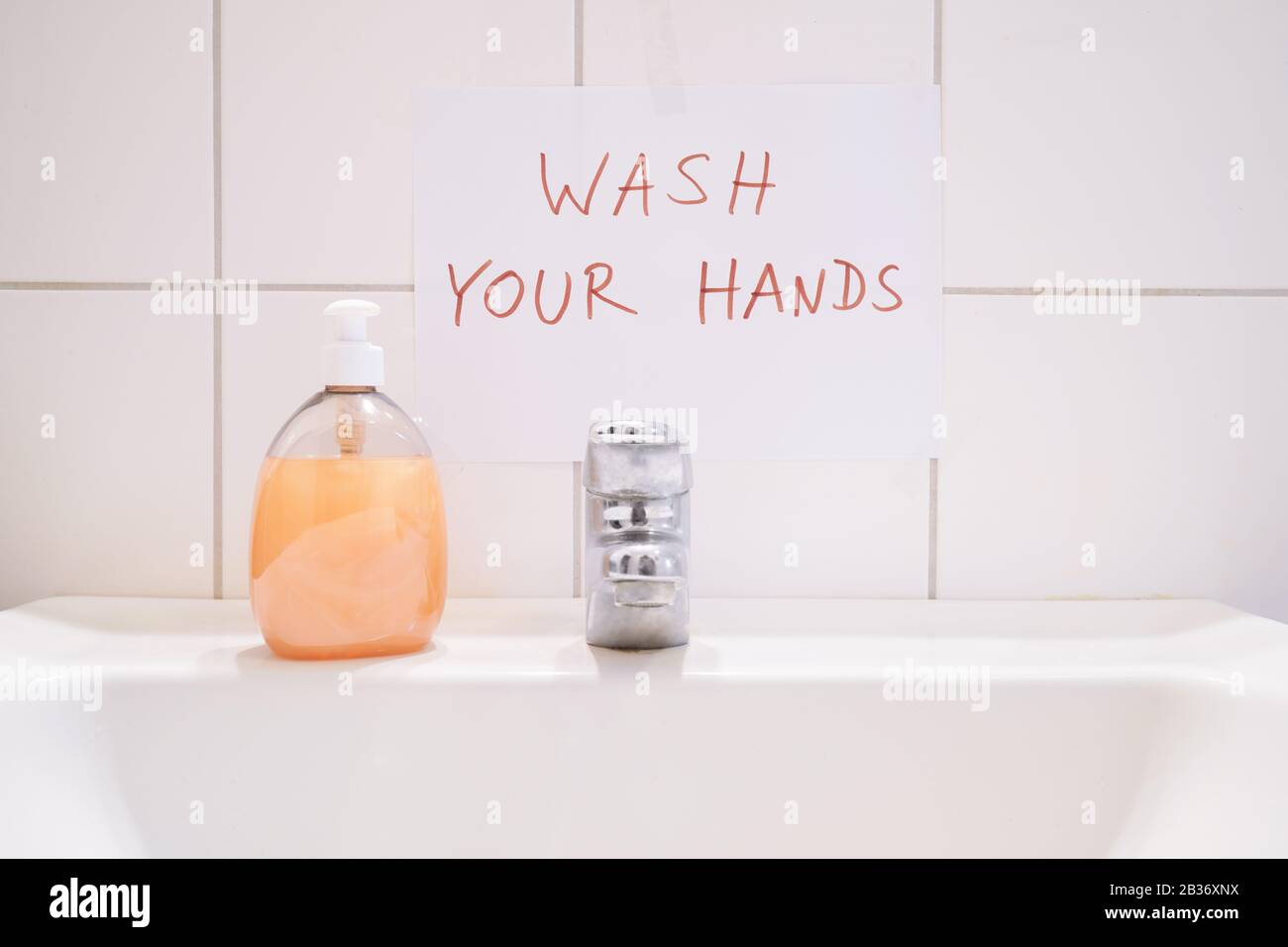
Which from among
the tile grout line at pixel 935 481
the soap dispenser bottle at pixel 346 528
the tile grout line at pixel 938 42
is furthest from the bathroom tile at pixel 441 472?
the tile grout line at pixel 938 42

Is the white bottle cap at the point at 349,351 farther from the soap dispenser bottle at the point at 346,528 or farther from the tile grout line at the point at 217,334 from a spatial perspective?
the tile grout line at the point at 217,334

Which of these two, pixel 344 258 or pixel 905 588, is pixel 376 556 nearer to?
pixel 344 258

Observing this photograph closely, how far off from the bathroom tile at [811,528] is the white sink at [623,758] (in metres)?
0.16

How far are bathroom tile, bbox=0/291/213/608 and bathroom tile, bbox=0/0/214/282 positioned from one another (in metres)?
0.03

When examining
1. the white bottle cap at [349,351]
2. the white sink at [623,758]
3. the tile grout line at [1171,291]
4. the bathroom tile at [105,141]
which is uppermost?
the bathroom tile at [105,141]

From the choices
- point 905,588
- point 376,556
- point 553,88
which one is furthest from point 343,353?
point 905,588

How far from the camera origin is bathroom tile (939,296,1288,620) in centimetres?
60

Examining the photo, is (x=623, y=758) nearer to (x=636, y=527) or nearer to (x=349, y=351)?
(x=636, y=527)

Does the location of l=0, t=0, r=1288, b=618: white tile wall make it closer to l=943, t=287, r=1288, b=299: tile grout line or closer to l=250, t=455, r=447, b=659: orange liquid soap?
l=943, t=287, r=1288, b=299: tile grout line

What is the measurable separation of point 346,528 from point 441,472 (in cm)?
15

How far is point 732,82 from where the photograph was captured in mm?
591

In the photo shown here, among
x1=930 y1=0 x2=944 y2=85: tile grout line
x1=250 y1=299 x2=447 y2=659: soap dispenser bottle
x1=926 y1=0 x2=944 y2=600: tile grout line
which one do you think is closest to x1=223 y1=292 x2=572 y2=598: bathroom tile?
x1=250 y1=299 x2=447 y2=659: soap dispenser bottle

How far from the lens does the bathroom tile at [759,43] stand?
0.59 meters
